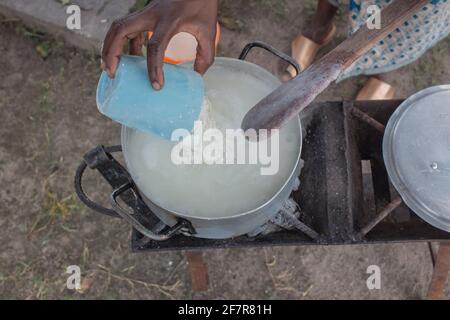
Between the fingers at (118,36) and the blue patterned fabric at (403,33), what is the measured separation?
0.86 meters

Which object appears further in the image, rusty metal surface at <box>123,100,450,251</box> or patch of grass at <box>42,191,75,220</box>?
patch of grass at <box>42,191,75,220</box>

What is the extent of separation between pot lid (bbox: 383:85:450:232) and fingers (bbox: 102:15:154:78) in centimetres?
67

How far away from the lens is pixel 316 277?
6.75 ft

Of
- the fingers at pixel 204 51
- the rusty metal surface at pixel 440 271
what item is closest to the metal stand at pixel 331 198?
the rusty metal surface at pixel 440 271

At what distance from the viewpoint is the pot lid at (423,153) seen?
116 cm

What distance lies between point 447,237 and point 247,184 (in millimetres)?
526

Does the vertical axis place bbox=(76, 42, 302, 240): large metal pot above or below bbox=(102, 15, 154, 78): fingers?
below

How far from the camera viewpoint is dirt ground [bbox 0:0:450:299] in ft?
6.72

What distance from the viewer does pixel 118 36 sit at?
3.00ft

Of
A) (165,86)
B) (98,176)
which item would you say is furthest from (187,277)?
(165,86)

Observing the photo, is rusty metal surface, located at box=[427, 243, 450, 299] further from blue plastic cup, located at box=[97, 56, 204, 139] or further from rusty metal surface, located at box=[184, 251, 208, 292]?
blue plastic cup, located at box=[97, 56, 204, 139]

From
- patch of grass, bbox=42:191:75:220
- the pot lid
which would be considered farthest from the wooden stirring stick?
patch of grass, bbox=42:191:75:220

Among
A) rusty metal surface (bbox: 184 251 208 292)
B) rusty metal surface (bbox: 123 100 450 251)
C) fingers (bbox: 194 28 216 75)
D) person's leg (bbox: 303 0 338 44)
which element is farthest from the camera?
person's leg (bbox: 303 0 338 44)

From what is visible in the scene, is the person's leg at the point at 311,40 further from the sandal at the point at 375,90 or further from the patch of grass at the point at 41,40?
the patch of grass at the point at 41,40
